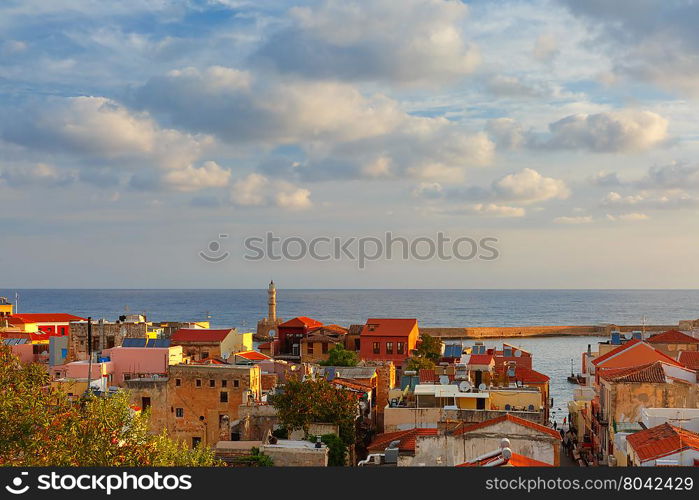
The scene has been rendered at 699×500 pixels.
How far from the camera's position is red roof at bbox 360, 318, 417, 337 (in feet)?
258

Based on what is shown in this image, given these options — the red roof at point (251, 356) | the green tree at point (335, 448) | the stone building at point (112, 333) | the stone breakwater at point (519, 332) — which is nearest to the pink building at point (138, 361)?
the red roof at point (251, 356)

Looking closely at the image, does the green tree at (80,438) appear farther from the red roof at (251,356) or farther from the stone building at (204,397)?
the red roof at (251,356)

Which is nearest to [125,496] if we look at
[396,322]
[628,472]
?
[628,472]

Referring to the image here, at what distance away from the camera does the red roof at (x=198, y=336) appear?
5903cm

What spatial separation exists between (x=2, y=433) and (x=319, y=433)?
11.9 m

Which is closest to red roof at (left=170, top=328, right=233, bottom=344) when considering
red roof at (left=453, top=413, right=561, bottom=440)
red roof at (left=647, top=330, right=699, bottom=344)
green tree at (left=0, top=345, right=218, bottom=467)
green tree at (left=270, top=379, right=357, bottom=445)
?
green tree at (left=270, top=379, right=357, bottom=445)

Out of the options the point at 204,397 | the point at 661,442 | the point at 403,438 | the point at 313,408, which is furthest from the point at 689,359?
the point at 204,397

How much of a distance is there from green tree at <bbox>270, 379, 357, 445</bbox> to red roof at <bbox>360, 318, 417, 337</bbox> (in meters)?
44.3

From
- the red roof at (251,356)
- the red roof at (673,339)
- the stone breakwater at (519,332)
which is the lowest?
the stone breakwater at (519,332)

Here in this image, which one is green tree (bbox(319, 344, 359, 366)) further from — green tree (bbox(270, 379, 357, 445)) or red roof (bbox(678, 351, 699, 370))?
green tree (bbox(270, 379, 357, 445))

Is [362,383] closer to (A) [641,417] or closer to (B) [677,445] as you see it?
(A) [641,417]

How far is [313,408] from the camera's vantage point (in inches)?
1283

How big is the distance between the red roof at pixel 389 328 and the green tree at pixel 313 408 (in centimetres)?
4428

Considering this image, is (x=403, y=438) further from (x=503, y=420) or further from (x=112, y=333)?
(x=112, y=333)
